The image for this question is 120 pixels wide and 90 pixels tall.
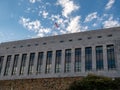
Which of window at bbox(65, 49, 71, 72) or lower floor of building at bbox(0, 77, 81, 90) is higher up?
window at bbox(65, 49, 71, 72)

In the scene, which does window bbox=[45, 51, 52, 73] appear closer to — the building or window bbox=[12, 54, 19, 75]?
the building

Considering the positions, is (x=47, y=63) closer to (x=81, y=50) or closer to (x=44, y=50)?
(x=44, y=50)

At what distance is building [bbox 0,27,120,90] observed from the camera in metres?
58.8

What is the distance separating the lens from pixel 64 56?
64312mm

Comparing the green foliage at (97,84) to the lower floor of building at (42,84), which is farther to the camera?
the green foliage at (97,84)

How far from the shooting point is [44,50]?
68.6 metres

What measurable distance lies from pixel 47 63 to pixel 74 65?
30.6 feet

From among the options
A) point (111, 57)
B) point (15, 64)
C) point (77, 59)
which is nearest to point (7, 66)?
point (15, 64)

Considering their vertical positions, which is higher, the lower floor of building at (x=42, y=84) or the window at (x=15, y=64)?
the window at (x=15, y=64)

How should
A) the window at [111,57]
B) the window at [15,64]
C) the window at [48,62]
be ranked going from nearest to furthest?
the window at [111,57] → the window at [48,62] → the window at [15,64]

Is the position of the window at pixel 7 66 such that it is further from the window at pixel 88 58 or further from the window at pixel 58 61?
the window at pixel 88 58

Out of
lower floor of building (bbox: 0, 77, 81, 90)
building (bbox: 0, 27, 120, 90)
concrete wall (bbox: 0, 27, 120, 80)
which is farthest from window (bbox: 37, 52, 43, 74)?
lower floor of building (bbox: 0, 77, 81, 90)

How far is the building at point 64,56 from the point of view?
58.8 meters

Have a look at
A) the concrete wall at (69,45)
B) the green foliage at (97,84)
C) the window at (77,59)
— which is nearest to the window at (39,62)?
the concrete wall at (69,45)
